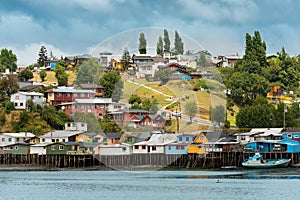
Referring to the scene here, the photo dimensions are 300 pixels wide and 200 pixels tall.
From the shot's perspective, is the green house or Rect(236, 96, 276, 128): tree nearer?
the green house

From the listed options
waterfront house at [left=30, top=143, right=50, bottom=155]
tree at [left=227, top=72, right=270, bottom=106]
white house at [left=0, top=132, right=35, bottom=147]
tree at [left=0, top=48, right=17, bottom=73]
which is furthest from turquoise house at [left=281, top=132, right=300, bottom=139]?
tree at [left=0, top=48, right=17, bottom=73]

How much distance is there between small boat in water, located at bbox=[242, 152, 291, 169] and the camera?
50.9 m

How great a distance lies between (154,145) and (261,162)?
7588mm

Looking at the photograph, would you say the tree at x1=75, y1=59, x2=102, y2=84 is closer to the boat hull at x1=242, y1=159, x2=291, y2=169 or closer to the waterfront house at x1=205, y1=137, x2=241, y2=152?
the waterfront house at x1=205, y1=137, x2=241, y2=152

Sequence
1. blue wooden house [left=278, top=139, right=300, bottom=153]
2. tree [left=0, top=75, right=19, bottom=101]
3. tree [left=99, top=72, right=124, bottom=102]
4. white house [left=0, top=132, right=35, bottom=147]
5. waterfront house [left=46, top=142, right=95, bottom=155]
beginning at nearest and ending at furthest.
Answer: tree [left=99, top=72, right=124, bottom=102] → blue wooden house [left=278, top=139, right=300, bottom=153] → waterfront house [left=46, top=142, right=95, bottom=155] → white house [left=0, top=132, right=35, bottom=147] → tree [left=0, top=75, right=19, bottom=101]

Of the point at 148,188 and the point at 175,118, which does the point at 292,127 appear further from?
the point at 175,118

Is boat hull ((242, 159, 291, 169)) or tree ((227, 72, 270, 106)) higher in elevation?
tree ((227, 72, 270, 106))

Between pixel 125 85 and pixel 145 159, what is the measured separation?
22269 mm

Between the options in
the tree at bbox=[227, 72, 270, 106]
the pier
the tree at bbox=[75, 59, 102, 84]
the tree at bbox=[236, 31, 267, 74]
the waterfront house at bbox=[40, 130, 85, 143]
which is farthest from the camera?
the tree at bbox=[236, 31, 267, 74]

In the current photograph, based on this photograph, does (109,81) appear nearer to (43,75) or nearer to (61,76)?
(61,76)

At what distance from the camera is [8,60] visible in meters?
99.4

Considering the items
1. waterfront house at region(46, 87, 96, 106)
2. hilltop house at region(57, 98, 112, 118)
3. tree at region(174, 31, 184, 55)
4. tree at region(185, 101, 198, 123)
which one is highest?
waterfront house at region(46, 87, 96, 106)

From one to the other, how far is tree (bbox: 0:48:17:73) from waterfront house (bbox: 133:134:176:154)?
48.6 metres

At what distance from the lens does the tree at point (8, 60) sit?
97.3 meters
